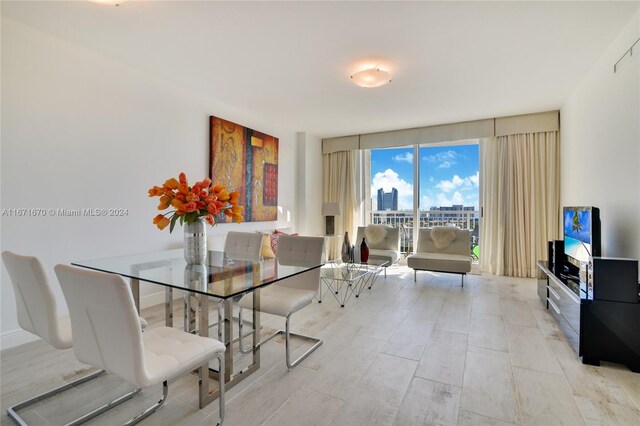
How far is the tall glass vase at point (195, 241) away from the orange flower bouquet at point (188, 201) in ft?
0.19

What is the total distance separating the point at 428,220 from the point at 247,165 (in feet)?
11.5

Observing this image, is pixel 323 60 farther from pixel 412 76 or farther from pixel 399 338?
pixel 399 338

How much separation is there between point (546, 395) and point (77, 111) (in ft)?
13.6

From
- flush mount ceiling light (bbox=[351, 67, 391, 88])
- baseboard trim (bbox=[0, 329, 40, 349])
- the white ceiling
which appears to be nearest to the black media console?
the white ceiling

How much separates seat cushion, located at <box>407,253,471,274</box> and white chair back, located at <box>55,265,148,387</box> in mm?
3945

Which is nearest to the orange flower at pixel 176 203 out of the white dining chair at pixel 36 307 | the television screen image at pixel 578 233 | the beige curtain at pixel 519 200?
the white dining chair at pixel 36 307

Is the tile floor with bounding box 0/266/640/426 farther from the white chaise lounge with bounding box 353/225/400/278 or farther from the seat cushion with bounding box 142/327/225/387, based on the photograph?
the white chaise lounge with bounding box 353/225/400/278

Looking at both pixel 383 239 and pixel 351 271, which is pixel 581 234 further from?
pixel 383 239

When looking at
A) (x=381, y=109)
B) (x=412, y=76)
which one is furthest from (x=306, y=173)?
(x=412, y=76)

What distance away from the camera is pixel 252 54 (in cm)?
292

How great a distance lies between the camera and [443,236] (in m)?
4.87

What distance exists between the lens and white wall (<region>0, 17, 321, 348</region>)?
2.44m

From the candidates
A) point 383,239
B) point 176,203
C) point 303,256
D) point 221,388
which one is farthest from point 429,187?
point 221,388

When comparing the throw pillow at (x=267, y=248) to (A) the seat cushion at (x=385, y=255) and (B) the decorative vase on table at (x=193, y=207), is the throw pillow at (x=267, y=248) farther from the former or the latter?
(B) the decorative vase on table at (x=193, y=207)
